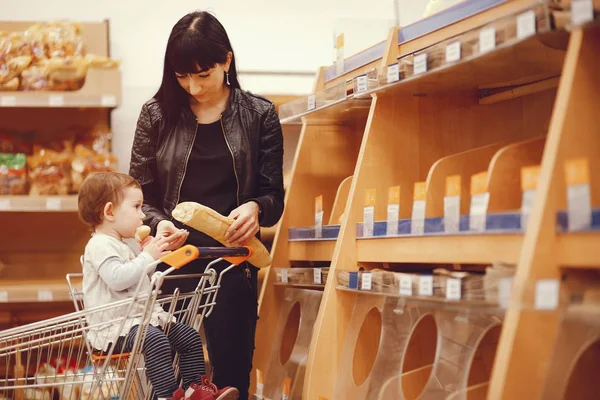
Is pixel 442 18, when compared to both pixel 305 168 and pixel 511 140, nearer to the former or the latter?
pixel 511 140

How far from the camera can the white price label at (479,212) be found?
6.02 feet

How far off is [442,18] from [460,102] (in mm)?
386

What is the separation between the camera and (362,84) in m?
2.54

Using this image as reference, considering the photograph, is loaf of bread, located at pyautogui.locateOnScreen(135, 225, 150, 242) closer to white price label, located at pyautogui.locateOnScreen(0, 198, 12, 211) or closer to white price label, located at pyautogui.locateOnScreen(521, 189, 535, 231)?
white price label, located at pyautogui.locateOnScreen(521, 189, 535, 231)

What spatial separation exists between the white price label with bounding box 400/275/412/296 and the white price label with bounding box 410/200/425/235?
127mm

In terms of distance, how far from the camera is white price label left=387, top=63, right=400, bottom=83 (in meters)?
2.29

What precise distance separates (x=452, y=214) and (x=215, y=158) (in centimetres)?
110

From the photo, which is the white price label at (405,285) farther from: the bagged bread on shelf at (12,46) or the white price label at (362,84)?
the bagged bread on shelf at (12,46)

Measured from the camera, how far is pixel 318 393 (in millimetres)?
2520

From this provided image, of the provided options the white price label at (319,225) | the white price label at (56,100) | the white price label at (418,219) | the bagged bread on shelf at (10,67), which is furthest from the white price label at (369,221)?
the bagged bread on shelf at (10,67)

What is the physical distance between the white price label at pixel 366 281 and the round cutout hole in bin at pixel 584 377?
30.4 inches

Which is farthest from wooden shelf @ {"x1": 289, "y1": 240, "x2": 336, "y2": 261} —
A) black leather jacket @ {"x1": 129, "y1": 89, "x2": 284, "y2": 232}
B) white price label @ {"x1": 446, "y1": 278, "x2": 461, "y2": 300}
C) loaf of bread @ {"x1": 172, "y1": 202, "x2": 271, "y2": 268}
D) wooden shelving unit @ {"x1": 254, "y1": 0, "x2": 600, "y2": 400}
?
white price label @ {"x1": 446, "y1": 278, "x2": 461, "y2": 300}

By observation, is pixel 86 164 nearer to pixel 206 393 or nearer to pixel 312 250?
pixel 312 250

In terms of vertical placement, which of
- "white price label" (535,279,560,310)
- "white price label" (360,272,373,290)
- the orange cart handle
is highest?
the orange cart handle
